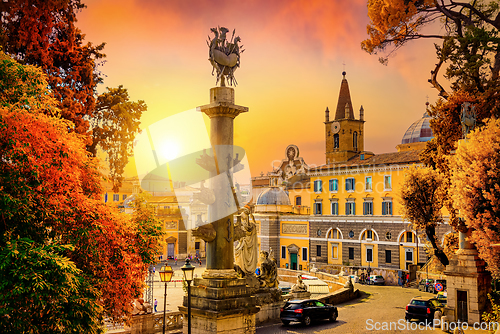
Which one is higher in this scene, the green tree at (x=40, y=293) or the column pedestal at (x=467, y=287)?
the green tree at (x=40, y=293)

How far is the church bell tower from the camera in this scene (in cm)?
6303

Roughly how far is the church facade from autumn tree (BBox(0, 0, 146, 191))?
25.4 m

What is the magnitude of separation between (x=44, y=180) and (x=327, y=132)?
60.1 metres

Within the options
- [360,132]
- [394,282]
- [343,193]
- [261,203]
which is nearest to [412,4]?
[394,282]

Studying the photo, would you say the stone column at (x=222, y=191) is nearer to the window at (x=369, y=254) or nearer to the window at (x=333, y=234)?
the window at (x=369, y=254)

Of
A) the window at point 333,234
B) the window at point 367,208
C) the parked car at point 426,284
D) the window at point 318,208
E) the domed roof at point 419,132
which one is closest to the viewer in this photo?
the parked car at point 426,284

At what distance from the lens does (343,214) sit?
45938 mm

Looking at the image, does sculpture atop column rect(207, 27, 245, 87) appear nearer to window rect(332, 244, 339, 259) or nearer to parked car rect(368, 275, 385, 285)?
parked car rect(368, 275, 385, 285)

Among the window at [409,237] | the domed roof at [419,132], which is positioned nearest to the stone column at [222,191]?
the window at [409,237]

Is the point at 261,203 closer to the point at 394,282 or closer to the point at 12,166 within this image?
the point at 394,282

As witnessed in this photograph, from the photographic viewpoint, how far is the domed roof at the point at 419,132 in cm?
5809

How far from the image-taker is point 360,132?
63812 millimetres

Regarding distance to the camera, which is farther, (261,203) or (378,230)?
(261,203)

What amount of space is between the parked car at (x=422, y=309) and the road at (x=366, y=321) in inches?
14.4
